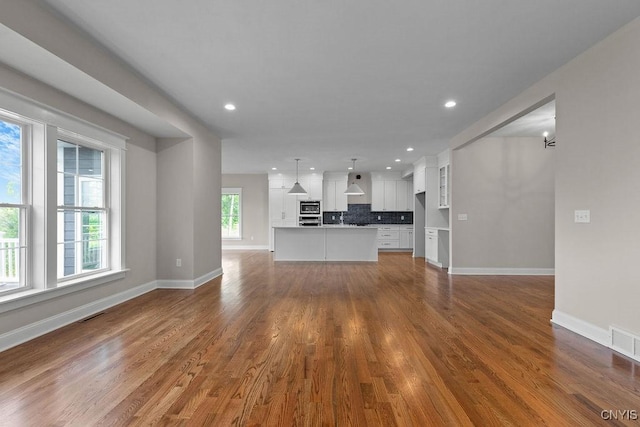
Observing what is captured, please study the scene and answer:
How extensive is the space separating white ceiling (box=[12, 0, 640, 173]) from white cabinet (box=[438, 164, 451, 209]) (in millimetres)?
2467

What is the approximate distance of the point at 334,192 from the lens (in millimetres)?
10977

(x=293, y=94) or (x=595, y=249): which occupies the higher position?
(x=293, y=94)

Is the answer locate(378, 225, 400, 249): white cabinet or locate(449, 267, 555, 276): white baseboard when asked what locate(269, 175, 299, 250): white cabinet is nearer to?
locate(378, 225, 400, 249): white cabinet

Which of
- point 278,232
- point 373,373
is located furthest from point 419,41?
point 278,232

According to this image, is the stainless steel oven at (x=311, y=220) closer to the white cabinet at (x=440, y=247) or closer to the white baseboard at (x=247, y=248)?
the white baseboard at (x=247, y=248)

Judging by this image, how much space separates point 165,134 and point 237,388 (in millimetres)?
4029

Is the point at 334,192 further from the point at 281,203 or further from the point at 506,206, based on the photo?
the point at 506,206

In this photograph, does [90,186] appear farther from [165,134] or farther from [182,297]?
[182,297]

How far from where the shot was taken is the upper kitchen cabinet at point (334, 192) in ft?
35.9

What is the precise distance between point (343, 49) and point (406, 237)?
27.9ft

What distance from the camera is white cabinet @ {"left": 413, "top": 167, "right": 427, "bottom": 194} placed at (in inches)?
333

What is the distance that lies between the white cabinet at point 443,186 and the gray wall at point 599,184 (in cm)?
389

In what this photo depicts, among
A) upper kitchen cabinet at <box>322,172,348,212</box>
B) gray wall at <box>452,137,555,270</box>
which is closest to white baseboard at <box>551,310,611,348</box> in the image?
gray wall at <box>452,137,555,270</box>

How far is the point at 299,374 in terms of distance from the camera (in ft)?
7.48
